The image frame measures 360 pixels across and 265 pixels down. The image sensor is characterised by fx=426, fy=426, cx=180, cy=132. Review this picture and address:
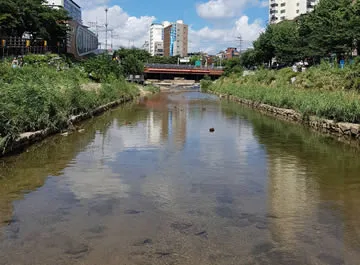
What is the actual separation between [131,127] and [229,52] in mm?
176016

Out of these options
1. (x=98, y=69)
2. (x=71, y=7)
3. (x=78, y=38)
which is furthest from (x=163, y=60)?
(x=98, y=69)

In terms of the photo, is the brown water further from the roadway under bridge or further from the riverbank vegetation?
the roadway under bridge

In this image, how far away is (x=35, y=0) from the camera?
6438cm

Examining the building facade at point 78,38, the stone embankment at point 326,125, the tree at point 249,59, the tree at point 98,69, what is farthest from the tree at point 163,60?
the stone embankment at point 326,125

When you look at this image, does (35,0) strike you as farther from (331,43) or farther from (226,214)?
(226,214)

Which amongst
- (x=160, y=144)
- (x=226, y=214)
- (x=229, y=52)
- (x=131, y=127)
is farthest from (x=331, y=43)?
(x=229, y=52)

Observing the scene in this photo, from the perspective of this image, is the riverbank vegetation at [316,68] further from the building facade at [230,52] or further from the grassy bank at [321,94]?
the building facade at [230,52]

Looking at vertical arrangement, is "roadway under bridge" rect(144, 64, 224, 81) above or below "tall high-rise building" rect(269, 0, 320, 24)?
below

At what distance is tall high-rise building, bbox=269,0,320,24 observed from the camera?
415 ft

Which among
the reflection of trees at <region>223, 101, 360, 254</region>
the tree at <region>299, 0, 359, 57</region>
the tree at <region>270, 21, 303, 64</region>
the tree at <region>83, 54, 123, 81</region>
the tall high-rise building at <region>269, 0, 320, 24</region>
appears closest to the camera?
the reflection of trees at <region>223, 101, 360, 254</region>

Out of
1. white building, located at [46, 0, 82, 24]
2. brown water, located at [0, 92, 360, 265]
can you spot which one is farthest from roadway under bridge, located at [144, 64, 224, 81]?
brown water, located at [0, 92, 360, 265]

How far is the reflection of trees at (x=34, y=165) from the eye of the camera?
301 inches

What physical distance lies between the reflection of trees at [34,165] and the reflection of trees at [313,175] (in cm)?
454

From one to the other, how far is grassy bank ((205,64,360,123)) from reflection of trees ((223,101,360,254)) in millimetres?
1757
